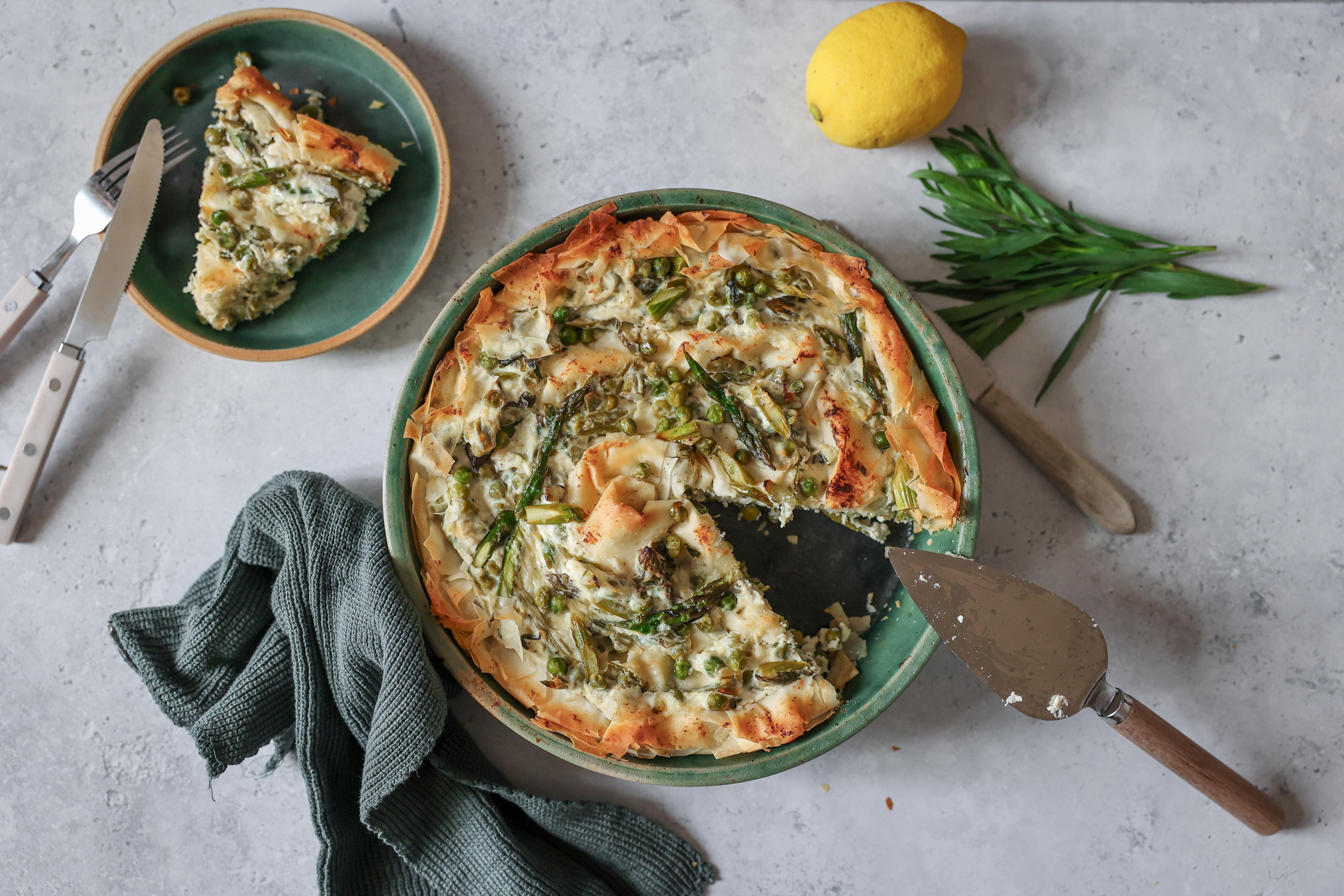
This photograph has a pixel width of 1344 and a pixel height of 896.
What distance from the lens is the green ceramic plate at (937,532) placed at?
2.88 metres

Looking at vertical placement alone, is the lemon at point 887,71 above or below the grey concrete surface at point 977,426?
above

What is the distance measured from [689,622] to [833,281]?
128cm

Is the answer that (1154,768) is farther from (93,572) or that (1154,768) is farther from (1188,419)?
(93,572)

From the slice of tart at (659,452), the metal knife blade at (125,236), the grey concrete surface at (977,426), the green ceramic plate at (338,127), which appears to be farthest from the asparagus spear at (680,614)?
the metal knife blade at (125,236)

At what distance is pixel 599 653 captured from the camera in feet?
9.57

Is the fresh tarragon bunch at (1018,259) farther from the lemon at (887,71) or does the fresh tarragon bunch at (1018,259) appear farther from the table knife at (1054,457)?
the lemon at (887,71)

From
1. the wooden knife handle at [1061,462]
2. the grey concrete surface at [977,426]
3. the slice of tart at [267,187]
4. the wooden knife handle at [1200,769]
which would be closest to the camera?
the wooden knife handle at [1200,769]

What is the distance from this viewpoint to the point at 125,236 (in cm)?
324

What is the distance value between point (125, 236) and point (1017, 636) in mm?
3624

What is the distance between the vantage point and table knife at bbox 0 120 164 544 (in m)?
3.24

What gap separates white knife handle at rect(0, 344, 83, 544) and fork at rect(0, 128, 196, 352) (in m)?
0.21

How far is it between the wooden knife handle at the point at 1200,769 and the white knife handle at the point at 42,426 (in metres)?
4.13

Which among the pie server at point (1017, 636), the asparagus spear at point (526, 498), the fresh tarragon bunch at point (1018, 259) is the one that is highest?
the fresh tarragon bunch at point (1018, 259)

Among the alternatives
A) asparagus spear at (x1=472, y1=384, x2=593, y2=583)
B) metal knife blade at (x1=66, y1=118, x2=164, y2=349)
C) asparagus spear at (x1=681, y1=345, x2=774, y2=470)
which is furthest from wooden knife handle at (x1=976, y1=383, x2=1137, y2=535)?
metal knife blade at (x1=66, y1=118, x2=164, y2=349)
